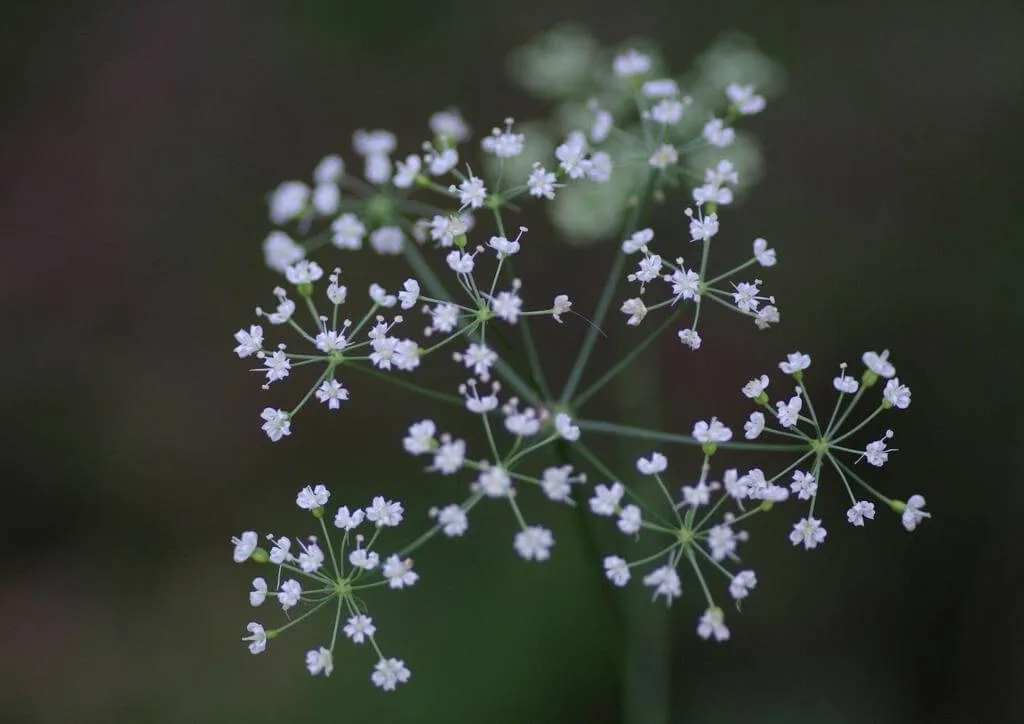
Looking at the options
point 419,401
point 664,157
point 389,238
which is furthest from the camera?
point 419,401

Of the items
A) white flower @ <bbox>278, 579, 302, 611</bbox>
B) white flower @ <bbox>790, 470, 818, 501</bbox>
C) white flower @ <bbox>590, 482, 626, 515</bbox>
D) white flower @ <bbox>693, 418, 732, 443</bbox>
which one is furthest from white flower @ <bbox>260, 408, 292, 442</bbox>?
white flower @ <bbox>790, 470, 818, 501</bbox>

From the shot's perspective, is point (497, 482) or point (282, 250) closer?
point (497, 482)

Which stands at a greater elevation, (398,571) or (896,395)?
(896,395)

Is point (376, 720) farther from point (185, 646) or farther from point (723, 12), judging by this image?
point (723, 12)

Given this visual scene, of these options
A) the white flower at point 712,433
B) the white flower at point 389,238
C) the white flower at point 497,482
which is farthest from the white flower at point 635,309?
the white flower at point 389,238

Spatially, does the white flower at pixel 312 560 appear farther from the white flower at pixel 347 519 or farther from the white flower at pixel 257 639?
the white flower at pixel 257 639

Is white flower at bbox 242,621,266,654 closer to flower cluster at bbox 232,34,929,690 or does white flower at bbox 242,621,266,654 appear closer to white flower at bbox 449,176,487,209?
flower cluster at bbox 232,34,929,690

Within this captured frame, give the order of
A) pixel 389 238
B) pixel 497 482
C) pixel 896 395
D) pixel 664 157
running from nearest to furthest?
pixel 497 482 → pixel 896 395 → pixel 664 157 → pixel 389 238

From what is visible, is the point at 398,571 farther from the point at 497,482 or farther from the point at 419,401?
the point at 419,401

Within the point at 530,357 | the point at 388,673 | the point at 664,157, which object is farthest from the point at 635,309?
the point at 388,673
